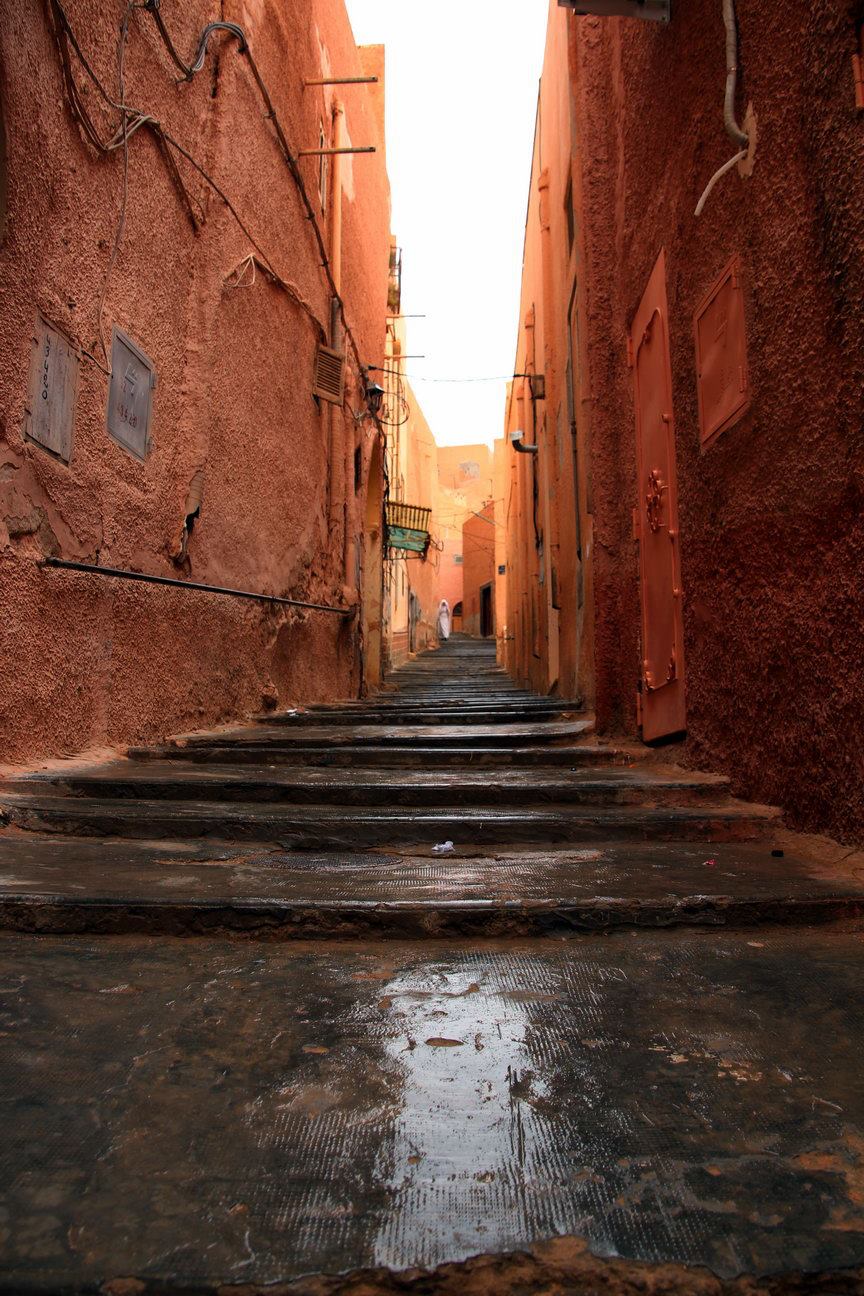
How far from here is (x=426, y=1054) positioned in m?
1.37

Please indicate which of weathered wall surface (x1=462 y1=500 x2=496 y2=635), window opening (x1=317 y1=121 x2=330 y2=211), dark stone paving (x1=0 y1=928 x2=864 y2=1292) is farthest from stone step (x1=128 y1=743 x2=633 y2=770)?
weathered wall surface (x1=462 y1=500 x2=496 y2=635)

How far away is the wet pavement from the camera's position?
92 cm

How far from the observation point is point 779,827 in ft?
8.78

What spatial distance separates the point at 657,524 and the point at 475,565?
39.2m

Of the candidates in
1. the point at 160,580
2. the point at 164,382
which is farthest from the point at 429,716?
the point at 164,382

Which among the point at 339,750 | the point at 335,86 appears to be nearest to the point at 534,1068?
the point at 339,750

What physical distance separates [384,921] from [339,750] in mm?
2394

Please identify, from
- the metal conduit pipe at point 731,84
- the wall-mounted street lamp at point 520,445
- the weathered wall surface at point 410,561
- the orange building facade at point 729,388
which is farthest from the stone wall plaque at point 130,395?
the weathered wall surface at point 410,561

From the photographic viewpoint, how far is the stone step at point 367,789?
10.2 feet

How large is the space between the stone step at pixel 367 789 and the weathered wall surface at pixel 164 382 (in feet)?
1.02

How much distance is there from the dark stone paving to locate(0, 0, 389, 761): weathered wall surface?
207 centimetres

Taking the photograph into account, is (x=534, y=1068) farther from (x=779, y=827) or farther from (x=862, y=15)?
(x=862, y=15)

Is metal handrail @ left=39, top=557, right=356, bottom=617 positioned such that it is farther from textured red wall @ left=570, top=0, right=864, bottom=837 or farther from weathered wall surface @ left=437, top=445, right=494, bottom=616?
weathered wall surface @ left=437, top=445, right=494, bottom=616

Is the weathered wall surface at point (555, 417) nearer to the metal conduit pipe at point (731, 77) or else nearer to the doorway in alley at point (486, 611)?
the metal conduit pipe at point (731, 77)
